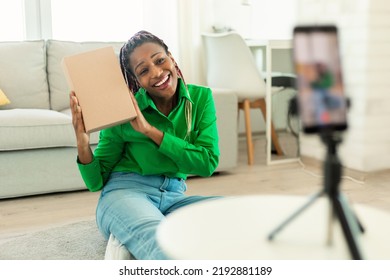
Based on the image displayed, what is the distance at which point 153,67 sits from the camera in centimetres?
73

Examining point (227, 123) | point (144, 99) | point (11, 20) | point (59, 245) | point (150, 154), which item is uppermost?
point (11, 20)

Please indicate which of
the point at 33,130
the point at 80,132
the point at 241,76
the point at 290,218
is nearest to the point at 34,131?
the point at 33,130

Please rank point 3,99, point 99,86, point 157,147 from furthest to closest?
1. point 3,99
2. point 157,147
3. point 99,86

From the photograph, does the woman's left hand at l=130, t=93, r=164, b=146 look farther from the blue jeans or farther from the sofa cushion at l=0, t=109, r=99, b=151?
the sofa cushion at l=0, t=109, r=99, b=151

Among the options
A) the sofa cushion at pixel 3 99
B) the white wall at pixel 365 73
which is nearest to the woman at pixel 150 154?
the white wall at pixel 365 73

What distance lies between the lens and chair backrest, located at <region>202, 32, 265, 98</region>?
92cm

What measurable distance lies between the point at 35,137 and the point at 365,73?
140 cm

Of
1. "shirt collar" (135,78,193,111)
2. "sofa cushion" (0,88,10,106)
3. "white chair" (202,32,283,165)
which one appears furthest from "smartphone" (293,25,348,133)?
"sofa cushion" (0,88,10,106)

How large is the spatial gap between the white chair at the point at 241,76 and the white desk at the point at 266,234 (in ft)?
0.46

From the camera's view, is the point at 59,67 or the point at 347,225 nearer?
the point at 347,225

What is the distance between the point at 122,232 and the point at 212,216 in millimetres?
486

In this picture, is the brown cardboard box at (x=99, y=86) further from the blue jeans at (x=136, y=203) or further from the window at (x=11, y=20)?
the window at (x=11, y=20)

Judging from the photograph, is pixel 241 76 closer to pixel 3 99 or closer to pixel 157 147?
pixel 157 147

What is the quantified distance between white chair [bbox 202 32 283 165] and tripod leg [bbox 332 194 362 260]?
6.9 inches
